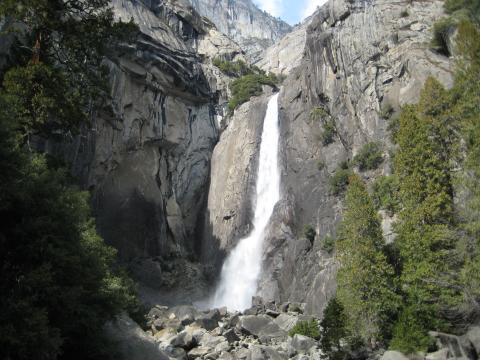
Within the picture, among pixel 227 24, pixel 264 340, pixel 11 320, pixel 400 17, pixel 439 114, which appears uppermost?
pixel 227 24

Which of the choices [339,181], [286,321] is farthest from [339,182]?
[286,321]

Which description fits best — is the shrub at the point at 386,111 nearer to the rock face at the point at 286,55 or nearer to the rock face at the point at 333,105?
the rock face at the point at 333,105

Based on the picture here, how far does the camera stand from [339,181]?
33.6 meters

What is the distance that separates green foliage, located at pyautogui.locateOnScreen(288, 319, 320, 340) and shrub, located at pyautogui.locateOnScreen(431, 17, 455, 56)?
20.8 metres

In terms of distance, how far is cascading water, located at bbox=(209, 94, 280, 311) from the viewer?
120 feet

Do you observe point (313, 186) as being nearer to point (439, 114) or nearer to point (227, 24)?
point (439, 114)

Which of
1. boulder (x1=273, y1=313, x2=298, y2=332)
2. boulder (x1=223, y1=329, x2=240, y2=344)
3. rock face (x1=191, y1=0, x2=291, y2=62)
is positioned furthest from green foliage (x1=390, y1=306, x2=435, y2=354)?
rock face (x1=191, y1=0, x2=291, y2=62)

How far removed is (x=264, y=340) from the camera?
22.9 m

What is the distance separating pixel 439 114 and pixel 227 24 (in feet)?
400

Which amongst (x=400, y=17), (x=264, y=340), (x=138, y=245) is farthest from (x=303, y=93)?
(x=264, y=340)

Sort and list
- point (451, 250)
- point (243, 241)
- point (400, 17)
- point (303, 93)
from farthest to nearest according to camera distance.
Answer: point (303, 93) → point (243, 241) → point (400, 17) → point (451, 250)

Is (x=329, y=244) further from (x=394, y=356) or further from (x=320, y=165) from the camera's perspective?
(x=394, y=356)

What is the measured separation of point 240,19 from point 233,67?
89.5 metres

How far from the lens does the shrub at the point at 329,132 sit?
3806 cm
